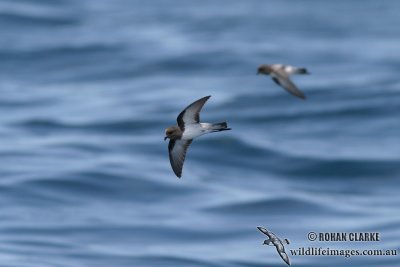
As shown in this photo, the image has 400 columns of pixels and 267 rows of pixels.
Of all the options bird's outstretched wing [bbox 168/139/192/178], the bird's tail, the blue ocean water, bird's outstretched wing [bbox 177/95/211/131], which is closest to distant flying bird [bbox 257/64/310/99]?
bird's outstretched wing [bbox 168/139/192/178]

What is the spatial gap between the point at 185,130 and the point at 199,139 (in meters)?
49.9

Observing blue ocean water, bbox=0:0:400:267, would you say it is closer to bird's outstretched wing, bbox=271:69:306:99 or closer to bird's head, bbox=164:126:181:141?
bird's outstretched wing, bbox=271:69:306:99

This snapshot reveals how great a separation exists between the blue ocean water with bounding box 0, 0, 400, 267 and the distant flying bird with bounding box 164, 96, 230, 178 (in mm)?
19562

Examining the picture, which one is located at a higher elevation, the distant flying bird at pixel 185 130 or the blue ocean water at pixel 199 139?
the blue ocean water at pixel 199 139

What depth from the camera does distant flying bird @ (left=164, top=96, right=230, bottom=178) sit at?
1375 centimetres

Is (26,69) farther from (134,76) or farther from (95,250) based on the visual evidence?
(95,250)

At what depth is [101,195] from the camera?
51.6 m

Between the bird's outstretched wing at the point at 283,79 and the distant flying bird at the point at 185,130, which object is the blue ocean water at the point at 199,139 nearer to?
the bird's outstretched wing at the point at 283,79

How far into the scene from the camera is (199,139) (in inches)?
2522

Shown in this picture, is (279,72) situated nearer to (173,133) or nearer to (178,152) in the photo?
(178,152)

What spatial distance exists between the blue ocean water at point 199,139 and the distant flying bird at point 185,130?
19562mm

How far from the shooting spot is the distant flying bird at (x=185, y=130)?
1375 cm

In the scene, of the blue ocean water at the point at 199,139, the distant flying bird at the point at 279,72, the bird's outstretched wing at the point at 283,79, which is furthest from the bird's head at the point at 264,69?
the blue ocean water at the point at 199,139

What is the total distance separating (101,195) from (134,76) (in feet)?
103
